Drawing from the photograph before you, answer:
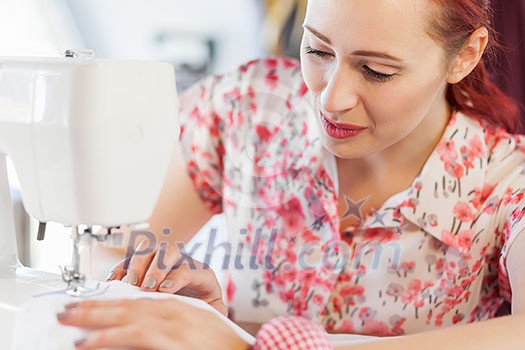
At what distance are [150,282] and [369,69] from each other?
483mm

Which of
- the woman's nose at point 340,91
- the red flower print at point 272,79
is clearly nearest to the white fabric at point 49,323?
the woman's nose at point 340,91

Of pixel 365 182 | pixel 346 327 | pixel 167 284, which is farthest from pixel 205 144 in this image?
pixel 167 284

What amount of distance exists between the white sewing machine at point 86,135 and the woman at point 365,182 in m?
0.20

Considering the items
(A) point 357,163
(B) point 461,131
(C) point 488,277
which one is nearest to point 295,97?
(A) point 357,163

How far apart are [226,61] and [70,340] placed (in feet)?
8.19

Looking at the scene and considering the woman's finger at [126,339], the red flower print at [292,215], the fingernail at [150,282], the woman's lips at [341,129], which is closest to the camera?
the woman's finger at [126,339]

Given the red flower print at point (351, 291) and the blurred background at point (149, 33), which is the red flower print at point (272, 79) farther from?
the blurred background at point (149, 33)

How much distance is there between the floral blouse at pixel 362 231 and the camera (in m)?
1.57

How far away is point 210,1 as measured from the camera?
338 cm

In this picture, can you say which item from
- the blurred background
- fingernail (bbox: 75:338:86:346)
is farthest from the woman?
the blurred background

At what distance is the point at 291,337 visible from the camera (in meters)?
0.99

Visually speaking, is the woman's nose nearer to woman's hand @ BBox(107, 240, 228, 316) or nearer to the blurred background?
woman's hand @ BBox(107, 240, 228, 316)

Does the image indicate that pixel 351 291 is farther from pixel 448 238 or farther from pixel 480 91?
pixel 480 91

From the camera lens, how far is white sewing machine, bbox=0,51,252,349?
93cm
